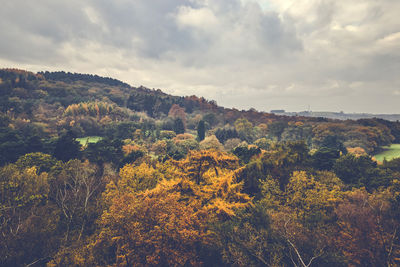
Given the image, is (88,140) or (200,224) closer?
(200,224)

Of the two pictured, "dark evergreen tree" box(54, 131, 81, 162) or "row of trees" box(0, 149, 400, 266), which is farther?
"dark evergreen tree" box(54, 131, 81, 162)

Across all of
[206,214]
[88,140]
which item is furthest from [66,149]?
[88,140]

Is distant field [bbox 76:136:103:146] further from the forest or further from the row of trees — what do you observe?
the row of trees

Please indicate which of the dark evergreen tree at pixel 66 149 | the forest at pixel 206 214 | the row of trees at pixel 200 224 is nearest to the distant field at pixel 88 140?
the dark evergreen tree at pixel 66 149

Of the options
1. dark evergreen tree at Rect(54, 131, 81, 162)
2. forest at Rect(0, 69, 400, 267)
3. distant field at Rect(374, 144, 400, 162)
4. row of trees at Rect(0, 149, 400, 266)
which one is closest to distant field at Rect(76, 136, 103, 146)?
dark evergreen tree at Rect(54, 131, 81, 162)

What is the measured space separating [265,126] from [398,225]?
370 ft

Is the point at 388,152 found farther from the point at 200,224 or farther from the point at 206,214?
the point at 200,224

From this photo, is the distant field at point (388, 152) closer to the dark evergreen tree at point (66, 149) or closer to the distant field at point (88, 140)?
the dark evergreen tree at point (66, 149)

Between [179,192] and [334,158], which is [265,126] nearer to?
[334,158]

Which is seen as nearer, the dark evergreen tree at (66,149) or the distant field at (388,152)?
the dark evergreen tree at (66,149)

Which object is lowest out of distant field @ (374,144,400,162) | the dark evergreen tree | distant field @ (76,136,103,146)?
distant field @ (76,136,103,146)

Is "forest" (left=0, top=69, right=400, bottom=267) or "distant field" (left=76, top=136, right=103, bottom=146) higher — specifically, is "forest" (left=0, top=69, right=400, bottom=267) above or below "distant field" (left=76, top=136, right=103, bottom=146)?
above

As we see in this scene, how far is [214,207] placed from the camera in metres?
24.9

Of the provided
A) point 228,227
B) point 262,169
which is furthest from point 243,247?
point 262,169
